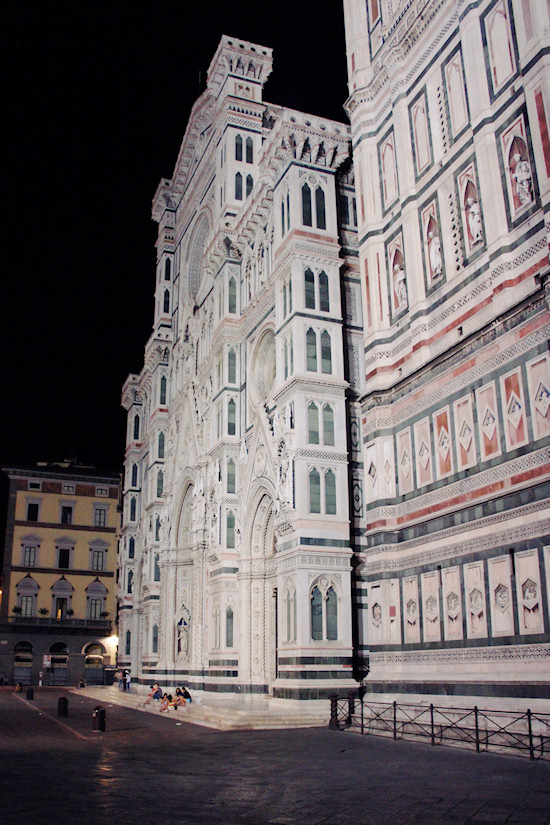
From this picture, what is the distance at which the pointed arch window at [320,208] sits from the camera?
28.4m

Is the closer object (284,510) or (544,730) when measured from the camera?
(544,730)

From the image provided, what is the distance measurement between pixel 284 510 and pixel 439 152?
40.4 feet

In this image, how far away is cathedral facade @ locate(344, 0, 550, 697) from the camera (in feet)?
50.8

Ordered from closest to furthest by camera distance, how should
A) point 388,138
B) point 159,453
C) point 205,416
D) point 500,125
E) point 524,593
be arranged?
point 524,593, point 500,125, point 388,138, point 205,416, point 159,453

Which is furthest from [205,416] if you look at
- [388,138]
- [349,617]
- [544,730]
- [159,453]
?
[544,730]

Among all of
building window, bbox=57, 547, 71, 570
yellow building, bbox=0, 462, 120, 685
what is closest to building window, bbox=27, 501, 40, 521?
yellow building, bbox=0, 462, 120, 685

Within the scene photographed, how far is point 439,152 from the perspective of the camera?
2000 cm

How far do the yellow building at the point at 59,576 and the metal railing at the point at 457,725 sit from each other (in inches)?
2077

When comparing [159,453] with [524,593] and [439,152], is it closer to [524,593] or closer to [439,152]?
[439,152]

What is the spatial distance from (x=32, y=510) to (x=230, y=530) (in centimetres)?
4439

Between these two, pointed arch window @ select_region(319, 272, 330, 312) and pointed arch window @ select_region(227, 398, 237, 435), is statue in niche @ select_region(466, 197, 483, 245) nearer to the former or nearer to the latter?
pointed arch window @ select_region(319, 272, 330, 312)

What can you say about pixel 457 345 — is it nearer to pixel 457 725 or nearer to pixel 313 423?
pixel 457 725

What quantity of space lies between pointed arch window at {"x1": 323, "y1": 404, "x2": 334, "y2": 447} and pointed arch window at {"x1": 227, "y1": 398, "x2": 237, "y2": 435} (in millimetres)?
7869

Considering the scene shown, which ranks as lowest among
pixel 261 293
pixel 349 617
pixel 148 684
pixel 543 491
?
pixel 148 684
